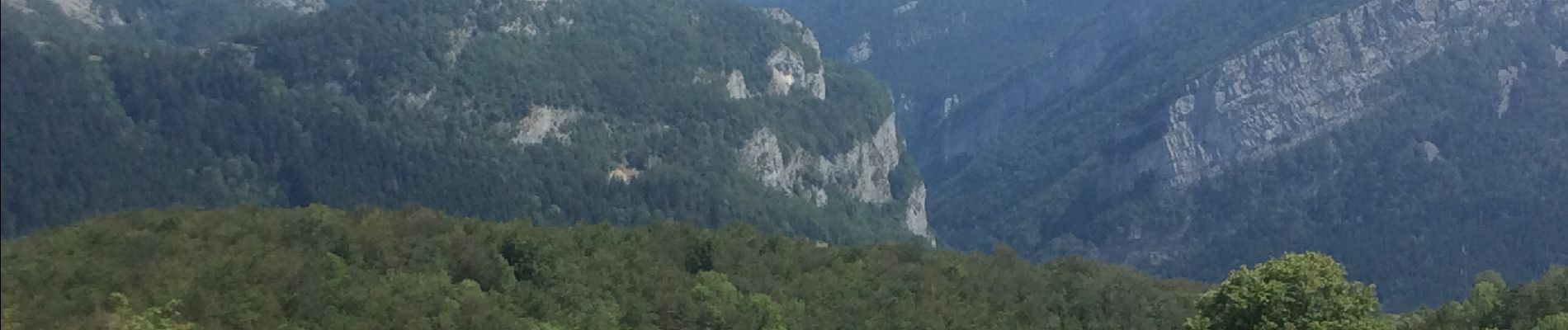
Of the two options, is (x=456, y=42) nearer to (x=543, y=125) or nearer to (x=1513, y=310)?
(x=543, y=125)

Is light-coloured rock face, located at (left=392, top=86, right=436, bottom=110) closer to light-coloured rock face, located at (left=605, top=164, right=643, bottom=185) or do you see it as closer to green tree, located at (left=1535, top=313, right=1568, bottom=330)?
light-coloured rock face, located at (left=605, top=164, right=643, bottom=185)

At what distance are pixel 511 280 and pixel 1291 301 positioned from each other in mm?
33461

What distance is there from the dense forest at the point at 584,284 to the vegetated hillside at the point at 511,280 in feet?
0.42

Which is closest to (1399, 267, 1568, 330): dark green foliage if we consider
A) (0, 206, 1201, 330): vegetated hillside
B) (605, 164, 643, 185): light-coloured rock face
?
(0, 206, 1201, 330): vegetated hillside

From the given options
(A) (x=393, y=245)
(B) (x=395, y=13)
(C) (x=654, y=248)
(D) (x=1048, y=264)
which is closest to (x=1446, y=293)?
(D) (x=1048, y=264)

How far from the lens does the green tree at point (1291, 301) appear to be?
155 feet

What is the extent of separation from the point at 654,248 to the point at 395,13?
11316 cm

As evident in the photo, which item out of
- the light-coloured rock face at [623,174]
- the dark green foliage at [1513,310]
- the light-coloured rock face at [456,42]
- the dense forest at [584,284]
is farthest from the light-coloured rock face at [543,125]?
the dark green foliage at [1513,310]

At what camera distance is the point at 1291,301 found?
4766 cm

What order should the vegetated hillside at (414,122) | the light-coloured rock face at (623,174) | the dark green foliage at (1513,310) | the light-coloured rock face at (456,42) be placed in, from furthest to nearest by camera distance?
the light-coloured rock face at (456,42), the light-coloured rock face at (623,174), the vegetated hillside at (414,122), the dark green foliage at (1513,310)

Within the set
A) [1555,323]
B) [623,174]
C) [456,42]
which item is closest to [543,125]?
[623,174]

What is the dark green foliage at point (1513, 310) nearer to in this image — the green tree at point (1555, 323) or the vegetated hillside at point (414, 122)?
the green tree at point (1555, 323)

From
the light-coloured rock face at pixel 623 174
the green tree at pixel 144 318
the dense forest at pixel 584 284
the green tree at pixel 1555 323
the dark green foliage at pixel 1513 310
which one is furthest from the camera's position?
the light-coloured rock face at pixel 623 174

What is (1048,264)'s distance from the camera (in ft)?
342
